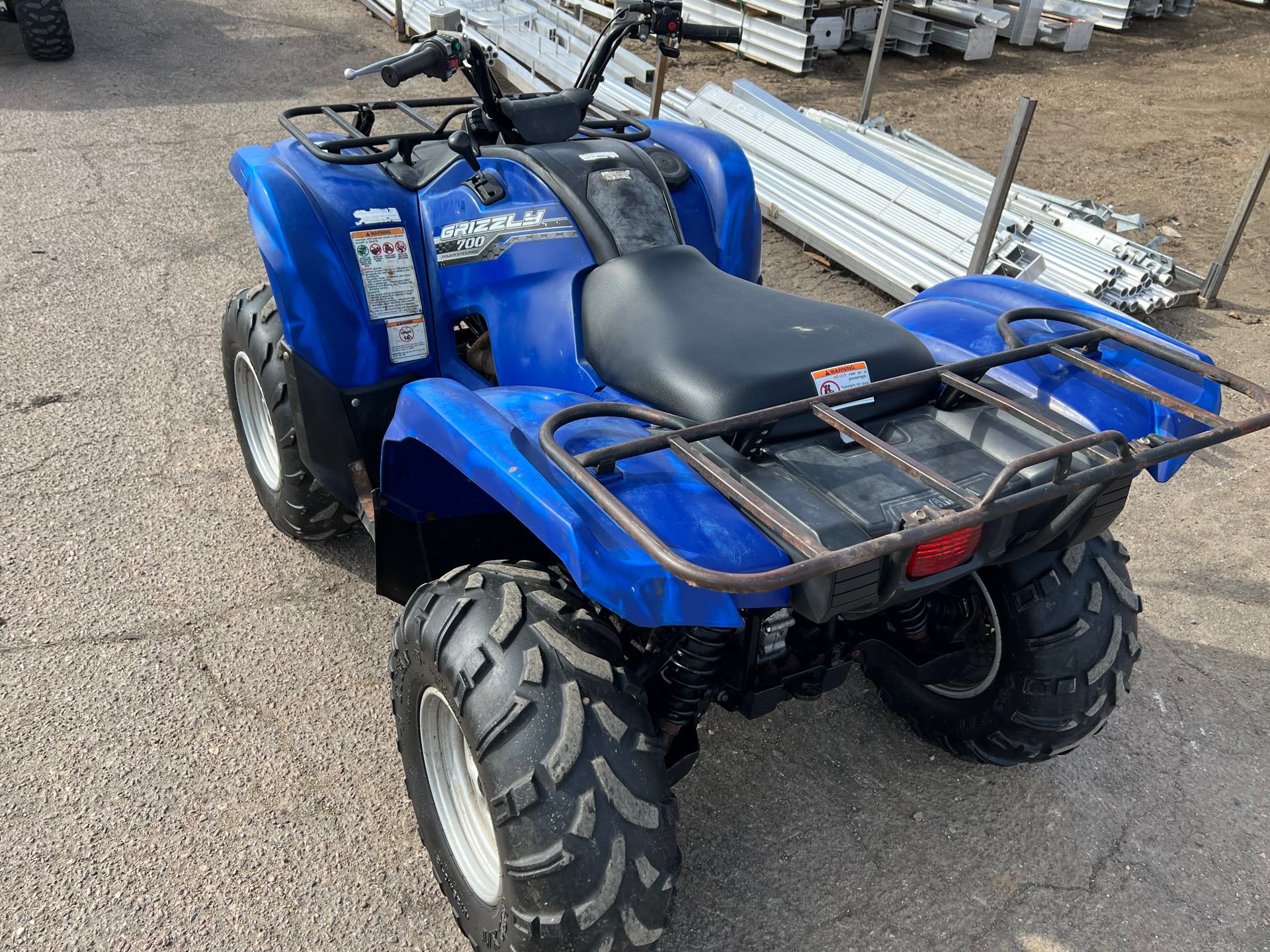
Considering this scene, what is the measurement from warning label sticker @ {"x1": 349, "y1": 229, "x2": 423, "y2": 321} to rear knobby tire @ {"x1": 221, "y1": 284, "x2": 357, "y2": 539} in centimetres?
36

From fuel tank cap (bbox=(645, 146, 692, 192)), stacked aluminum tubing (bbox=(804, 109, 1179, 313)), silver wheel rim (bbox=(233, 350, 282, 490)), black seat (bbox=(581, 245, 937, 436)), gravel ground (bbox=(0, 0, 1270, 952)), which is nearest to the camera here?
black seat (bbox=(581, 245, 937, 436))

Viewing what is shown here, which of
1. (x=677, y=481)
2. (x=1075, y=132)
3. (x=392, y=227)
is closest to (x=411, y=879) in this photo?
(x=677, y=481)

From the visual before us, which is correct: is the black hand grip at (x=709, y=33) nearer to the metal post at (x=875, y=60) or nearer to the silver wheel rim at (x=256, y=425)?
the silver wheel rim at (x=256, y=425)

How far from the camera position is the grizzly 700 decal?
2.67 m

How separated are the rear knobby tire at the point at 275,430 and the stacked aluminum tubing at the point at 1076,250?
383 cm

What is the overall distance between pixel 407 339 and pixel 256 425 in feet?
3.64

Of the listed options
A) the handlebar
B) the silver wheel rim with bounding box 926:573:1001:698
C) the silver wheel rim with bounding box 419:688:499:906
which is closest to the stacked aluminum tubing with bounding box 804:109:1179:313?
the silver wheel rim with bounding box 926:573:1001:698

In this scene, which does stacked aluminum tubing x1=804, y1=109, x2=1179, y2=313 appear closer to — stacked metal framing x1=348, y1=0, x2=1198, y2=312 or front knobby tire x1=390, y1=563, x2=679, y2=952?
stacked metal framing x1=348, y1=0, x2=1198, y2=312

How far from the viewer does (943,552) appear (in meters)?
1.82

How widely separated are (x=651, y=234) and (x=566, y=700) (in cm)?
133

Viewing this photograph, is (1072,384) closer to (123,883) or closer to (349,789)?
(349,789)

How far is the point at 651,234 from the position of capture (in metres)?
2.70

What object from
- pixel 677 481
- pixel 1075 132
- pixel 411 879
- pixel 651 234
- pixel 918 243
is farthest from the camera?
pixel 1075 132

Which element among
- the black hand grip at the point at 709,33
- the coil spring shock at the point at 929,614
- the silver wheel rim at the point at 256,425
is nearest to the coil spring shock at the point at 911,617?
the coil spring shock at the point at 929,614
